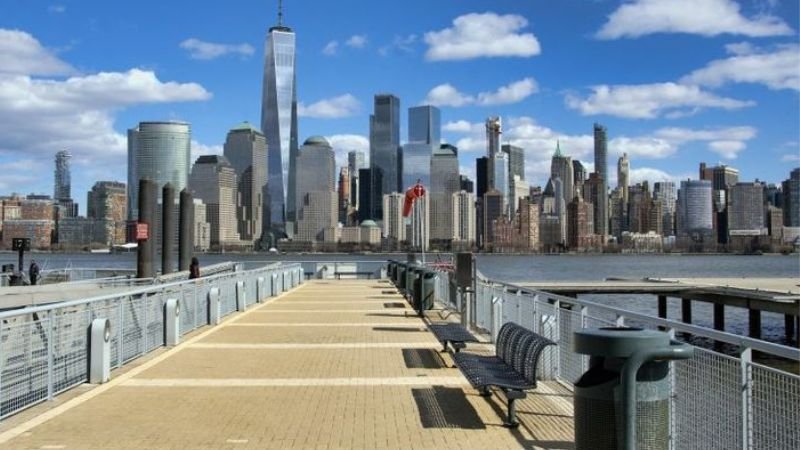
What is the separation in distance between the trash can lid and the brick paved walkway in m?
2.06

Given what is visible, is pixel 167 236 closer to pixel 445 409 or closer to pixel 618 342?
pixel 445 409

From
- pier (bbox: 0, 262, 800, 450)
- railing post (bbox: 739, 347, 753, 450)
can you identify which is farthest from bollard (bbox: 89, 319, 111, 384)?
railing post (bbox: 739, 347, 753, 450)

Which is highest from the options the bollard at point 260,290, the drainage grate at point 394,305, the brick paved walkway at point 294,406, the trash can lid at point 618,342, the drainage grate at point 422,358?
the trash can lid at point 618,342

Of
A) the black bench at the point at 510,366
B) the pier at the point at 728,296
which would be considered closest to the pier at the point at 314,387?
the black bench at the point at 510,366

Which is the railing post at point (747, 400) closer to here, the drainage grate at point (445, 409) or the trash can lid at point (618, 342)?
the trash can lid at point (618, 342)

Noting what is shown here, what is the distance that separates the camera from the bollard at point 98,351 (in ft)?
32.2

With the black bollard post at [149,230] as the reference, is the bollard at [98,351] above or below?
below

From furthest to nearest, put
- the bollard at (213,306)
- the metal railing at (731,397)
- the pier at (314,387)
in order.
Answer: the bollard at (213,306)
the pier at (314,387)
the metal railing at (731,397)

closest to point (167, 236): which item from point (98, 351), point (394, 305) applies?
point (394, 305)

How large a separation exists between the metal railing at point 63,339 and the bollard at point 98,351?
0.09m

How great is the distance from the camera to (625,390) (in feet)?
15.2

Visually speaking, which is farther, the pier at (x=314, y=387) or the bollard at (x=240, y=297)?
the bollard at (x=240, y=297)

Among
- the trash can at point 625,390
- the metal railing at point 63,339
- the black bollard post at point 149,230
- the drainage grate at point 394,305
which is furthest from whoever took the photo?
the black bollard post at point 149,230

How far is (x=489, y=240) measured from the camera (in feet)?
603
